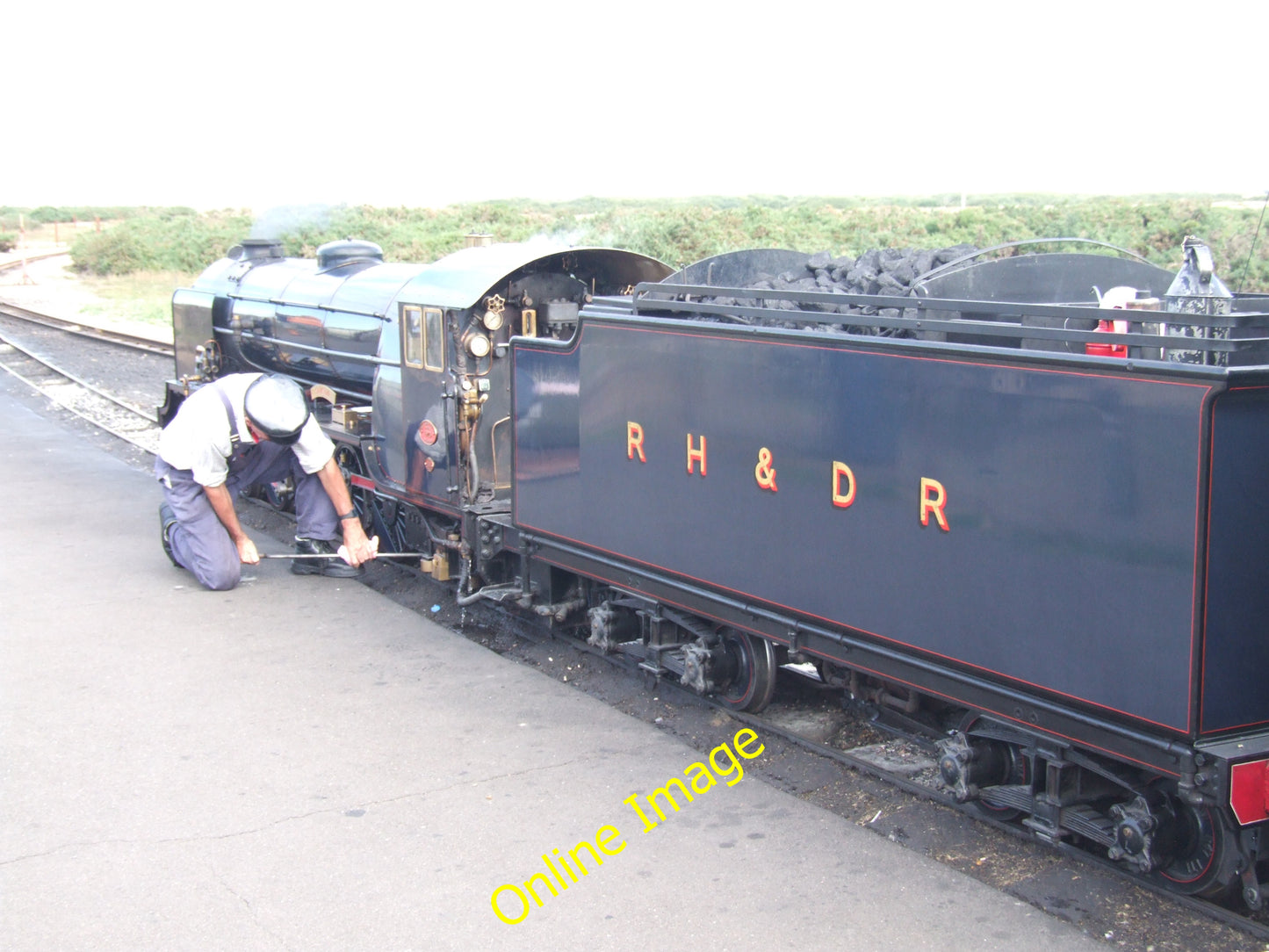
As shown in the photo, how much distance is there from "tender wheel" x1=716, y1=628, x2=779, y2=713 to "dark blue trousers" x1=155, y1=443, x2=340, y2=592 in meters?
4.02

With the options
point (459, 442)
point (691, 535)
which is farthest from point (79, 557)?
point (691, 535)

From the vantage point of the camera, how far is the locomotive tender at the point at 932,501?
151 inches

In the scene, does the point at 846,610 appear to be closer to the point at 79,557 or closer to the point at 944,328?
the point at 944,328

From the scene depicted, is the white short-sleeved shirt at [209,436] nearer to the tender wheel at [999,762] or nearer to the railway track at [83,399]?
the railway track at [83,399]

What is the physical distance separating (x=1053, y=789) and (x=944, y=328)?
1779 millimetres

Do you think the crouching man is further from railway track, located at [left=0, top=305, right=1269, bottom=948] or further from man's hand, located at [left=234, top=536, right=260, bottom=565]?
railway track, located at [left=0, top=305, right=1269, bottom=948]

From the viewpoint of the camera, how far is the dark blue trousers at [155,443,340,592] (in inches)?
332

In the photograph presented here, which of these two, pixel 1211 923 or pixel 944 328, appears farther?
pixel 944 328

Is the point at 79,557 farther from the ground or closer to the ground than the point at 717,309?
closer to the ground

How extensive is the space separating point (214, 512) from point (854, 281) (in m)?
5.17

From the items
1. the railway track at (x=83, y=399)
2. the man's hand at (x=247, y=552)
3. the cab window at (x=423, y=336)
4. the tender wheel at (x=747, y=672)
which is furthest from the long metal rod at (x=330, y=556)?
the railway track at (x=83, y=399)

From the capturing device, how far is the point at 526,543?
730 centimetres

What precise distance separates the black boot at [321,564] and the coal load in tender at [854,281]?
4.17 meters

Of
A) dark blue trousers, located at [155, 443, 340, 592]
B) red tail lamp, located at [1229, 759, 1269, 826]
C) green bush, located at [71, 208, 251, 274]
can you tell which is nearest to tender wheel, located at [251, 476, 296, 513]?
dark blue trousers, located at [155, 443, 340, 592]
